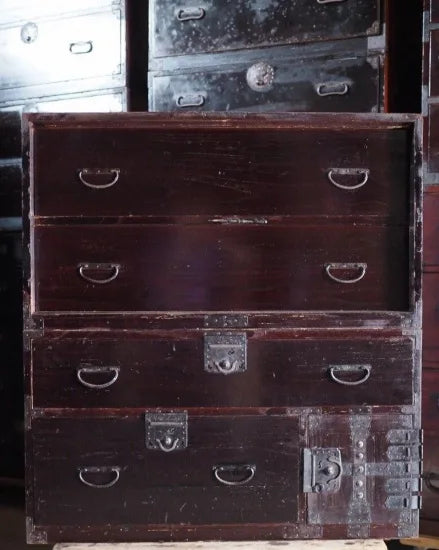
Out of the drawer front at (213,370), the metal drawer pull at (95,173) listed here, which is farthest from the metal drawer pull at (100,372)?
the metal drawer pull at (95,173)

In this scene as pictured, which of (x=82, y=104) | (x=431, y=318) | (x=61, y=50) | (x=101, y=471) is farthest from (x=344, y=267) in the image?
(x=61, y=50)

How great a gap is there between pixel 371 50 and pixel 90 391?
50.8 inches

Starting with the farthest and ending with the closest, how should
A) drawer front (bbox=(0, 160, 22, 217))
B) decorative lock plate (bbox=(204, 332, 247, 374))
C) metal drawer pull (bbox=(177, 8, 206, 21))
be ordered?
drawer front (bbox=(0, 160, 22, 217)) < metal drawer pull (bbox=(177, 8, 206, 21)) < decorative lock plate (bbox=(204, 332, 247, 374))

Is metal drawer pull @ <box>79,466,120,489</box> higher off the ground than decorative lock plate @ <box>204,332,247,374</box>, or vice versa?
decorative lock plate @ <box>204,332,247,374</box>

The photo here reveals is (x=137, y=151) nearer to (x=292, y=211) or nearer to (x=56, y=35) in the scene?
(x=292, y=211)

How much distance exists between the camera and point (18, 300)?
2377 millimetres

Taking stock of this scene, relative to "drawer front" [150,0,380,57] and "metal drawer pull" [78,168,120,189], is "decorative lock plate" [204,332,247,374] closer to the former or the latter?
"metal drawer pull" [78,168,120,189]

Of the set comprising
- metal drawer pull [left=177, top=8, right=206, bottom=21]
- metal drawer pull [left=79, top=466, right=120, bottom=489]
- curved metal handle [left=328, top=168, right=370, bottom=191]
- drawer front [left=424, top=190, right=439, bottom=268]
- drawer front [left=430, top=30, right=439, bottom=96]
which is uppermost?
metal drawer pull [left=177, top=8, right=206, bottom=21]

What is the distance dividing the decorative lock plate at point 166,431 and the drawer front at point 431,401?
0.80 m

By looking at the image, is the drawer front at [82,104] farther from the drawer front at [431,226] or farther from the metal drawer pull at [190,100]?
the drawer front at [431,226]

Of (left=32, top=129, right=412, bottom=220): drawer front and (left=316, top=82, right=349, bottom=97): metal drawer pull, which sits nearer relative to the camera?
(left=32, top=129, right=412, bottom=220): drawer front

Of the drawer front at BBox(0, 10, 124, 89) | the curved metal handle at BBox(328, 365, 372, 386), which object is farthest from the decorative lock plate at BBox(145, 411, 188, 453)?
the drawer front at BBox(0, 10, 124, 89)

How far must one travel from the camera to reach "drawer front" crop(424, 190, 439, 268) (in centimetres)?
194

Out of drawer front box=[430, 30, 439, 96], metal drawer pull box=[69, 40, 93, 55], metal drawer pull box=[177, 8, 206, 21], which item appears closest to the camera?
drawer front box=[430, 30, 439, 96]
